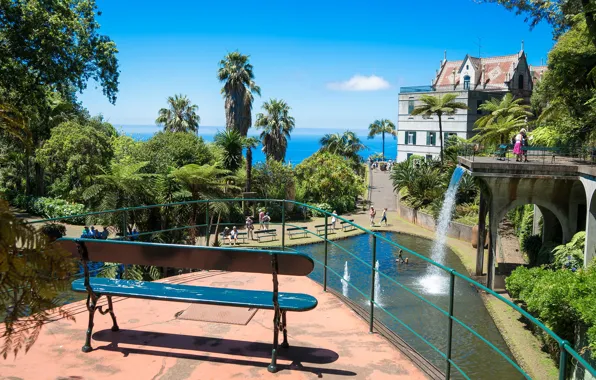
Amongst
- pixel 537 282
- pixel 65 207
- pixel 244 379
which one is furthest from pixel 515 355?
pixel 65 207

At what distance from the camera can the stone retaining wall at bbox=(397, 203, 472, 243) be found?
29.0m

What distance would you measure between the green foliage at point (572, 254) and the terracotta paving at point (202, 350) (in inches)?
562

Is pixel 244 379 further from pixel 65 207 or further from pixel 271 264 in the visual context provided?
pixel 65 207

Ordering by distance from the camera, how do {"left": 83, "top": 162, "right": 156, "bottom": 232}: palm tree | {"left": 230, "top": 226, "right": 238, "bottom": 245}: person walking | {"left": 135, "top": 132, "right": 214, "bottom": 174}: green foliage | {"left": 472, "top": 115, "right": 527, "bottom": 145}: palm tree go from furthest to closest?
{"left": 472, "top": 115, "right": 527, "bottom": 145}: palm tree
{"left": 135, "top": 132, "right": 214, "bottom": 174}: green foliage
{"left": 230, "top": 226, "right": 238, "bottom": 245}: person walking
{"left": 83, "top": 162, "right": 156, "bottom": 232}: palm tree

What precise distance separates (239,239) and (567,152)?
16284mm

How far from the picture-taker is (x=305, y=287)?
22.8ft

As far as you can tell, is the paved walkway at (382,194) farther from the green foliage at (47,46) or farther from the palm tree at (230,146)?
the green foliage at (47,46)

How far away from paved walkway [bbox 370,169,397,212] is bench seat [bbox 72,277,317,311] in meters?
33.8

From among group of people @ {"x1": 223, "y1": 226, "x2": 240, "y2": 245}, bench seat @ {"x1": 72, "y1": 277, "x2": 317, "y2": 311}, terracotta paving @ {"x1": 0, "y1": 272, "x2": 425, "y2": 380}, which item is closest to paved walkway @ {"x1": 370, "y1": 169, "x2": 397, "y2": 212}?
group of people @ {"x1": 223, "y1": 226, "x2": 240, "y2": 245}

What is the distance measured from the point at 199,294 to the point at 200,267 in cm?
34

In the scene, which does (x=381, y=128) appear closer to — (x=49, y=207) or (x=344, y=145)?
(x=344, y=145)

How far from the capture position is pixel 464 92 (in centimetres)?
5359

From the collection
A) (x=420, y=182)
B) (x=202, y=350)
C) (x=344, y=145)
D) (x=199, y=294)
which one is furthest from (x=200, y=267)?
(x=344, y=145)

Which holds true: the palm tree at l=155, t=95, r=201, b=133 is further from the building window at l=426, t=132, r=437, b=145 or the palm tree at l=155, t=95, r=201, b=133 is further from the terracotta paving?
the terracotta paving
